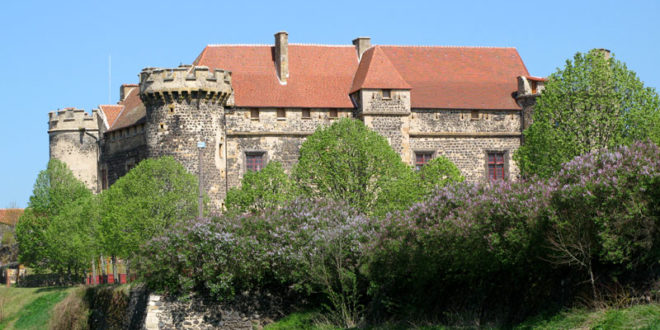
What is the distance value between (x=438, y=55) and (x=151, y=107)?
16.5 m

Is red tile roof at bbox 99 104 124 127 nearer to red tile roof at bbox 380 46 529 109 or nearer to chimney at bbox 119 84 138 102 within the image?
chimney at bbox 119 84 138 102

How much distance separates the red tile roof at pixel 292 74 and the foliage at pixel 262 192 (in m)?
7.43

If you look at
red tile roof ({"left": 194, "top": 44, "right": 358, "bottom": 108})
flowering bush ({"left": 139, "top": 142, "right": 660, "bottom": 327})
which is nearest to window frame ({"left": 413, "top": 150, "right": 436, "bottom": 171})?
red tile roof ({"left": 194, "top": 44, "right": 358, "bottom": 108})

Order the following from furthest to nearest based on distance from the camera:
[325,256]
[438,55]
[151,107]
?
[438,55] < [151,107] < [325,256]

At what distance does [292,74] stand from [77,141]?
13690 millimetres

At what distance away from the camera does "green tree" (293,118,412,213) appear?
38.5m

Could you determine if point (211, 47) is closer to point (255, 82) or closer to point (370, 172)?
point (255, 82)

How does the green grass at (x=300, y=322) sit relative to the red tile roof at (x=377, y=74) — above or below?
below

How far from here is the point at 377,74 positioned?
47.6 m

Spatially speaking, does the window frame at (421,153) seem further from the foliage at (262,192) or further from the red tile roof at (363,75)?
the foliage at (262,192)

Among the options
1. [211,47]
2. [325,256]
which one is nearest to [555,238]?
[325,256]

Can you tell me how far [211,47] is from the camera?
49469 mm

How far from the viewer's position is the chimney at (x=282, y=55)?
48094 mm

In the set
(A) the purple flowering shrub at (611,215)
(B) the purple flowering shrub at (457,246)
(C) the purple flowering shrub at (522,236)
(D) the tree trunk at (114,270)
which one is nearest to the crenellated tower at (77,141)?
(D) the tree trunk at (114,270)
